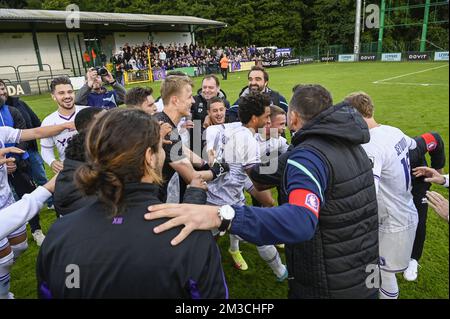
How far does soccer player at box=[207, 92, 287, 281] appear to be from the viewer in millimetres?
3256

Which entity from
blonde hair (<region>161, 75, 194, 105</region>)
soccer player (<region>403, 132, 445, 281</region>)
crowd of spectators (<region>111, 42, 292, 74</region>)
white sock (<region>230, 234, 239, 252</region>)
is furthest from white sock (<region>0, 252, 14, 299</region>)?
crowd of spectators (<region>111, 42, 292, 74</region>)

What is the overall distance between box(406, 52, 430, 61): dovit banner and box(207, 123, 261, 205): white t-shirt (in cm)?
3336

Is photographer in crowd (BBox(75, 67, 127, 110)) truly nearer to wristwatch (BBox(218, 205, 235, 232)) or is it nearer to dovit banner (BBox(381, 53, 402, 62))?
wristwatch (BBox(218, 205, 235, 232))

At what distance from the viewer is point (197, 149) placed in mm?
3936

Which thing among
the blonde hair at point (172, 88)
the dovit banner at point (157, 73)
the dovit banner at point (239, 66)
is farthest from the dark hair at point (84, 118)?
the dovit banner at point (239, 66)

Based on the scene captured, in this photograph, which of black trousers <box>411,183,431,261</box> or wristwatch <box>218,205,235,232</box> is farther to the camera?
black trousers <box>411,183,431,261</box>

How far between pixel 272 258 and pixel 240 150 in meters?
1.37

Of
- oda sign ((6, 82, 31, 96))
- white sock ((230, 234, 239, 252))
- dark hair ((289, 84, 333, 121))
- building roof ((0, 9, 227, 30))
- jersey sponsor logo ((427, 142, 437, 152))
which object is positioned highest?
building roof ((0, 9, 227, 30))

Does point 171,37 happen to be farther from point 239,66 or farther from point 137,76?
point 137,76

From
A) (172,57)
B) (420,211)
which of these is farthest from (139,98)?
(172,57)

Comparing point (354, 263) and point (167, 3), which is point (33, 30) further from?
point (354, 263)

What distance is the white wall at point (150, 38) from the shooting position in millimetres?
33219
